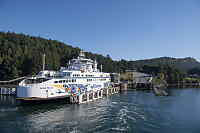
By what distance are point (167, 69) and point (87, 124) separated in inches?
4675

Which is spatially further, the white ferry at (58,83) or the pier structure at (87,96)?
the pier structure at (87,96)

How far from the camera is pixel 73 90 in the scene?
37750 mm

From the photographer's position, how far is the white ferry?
101ft

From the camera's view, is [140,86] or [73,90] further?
[140,86]

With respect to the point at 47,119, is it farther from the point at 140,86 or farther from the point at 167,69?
the point at 167,69

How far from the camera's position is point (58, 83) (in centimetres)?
3419

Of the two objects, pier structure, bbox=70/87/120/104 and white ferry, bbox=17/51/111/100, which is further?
pier structure, bbox=70/87/120/104

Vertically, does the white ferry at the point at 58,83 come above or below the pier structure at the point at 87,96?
above

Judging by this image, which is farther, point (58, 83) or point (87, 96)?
point (87, 96)

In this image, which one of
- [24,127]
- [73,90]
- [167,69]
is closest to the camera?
[24,127]

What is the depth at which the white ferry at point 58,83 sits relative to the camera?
30.8m

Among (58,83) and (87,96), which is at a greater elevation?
(58,83)

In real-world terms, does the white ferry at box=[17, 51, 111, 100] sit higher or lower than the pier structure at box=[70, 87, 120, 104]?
higher

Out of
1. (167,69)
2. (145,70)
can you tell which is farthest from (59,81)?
(145,70)
